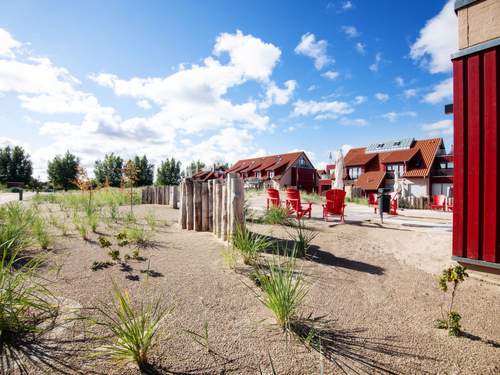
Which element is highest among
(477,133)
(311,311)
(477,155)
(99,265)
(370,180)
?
(370,180)

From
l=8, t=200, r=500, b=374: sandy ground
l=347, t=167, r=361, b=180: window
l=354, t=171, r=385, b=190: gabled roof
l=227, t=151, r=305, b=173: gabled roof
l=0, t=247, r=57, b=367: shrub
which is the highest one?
l=227, t=151, r=305, b=173: gabled roof

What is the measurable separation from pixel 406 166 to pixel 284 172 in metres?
14.6

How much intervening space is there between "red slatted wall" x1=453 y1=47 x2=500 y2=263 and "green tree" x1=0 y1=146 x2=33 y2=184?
203ft

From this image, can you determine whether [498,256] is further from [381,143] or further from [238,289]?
[381,143]

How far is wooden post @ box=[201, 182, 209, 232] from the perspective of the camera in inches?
253

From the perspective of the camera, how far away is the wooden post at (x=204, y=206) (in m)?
6.43

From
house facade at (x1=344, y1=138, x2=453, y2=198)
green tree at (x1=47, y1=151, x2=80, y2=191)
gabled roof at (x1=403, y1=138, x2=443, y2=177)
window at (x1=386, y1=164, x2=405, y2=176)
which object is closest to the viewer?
house facade at (x1=344, y1=138, x2=453, y2=198)

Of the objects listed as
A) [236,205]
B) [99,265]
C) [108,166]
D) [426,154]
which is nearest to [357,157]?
[426,154]

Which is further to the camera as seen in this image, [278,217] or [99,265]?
[278,217]

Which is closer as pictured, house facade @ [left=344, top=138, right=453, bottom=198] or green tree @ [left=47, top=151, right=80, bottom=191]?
house facade @ [left=344, top=138, right=453, bottom=198]

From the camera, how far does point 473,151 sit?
3238 millimetres

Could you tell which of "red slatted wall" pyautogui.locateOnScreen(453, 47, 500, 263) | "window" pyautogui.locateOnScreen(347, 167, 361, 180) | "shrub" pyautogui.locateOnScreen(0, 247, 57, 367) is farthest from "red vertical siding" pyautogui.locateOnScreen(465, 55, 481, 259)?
"window" pyautogui.locateOnScreen(347, 167, 361, 180)

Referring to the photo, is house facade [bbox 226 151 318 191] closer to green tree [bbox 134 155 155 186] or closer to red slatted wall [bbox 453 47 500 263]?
green tree [bbox 134 155 155 186]

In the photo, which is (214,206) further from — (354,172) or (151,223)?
(354,172)
